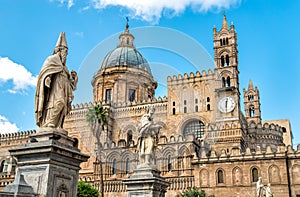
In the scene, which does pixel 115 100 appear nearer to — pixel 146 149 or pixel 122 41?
pixel 122 41

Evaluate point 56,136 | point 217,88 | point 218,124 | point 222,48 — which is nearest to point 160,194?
point 56,136

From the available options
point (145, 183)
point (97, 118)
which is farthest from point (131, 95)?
point (145, 183)

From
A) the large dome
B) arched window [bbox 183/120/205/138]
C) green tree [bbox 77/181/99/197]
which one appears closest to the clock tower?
arched window [bbox 183/120/205/138]

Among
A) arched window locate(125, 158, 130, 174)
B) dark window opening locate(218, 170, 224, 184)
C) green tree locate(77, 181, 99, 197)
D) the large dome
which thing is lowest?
green tree locate(77, 181, 99, 197)

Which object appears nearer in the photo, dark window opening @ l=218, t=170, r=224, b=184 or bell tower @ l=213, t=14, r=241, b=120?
dark window opening @ l=218, t=170, r=224, b=184

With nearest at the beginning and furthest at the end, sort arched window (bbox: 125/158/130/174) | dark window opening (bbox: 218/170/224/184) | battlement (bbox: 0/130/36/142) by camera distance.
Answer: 1. dark window opening (bbox: 218/170/224/184)
2. arched window (bbox: 125/158/130/174)
3. battlement (bbox: 0/130/36/142)

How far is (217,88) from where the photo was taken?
4806 centimetres

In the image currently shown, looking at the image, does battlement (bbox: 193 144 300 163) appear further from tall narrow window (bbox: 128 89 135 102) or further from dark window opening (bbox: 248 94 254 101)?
dark window opening (bbox: 248 94 254 101)

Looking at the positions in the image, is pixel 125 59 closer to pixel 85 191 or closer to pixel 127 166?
pixel 127 166

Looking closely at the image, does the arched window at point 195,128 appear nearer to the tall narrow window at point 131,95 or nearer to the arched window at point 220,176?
the arched window at point 220,176

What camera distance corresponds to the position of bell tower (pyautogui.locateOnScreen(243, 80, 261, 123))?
6468 cm

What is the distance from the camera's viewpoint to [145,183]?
10008 mm

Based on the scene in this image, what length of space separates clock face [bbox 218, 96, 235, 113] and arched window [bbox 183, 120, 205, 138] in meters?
3.30

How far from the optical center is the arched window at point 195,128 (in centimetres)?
4625
